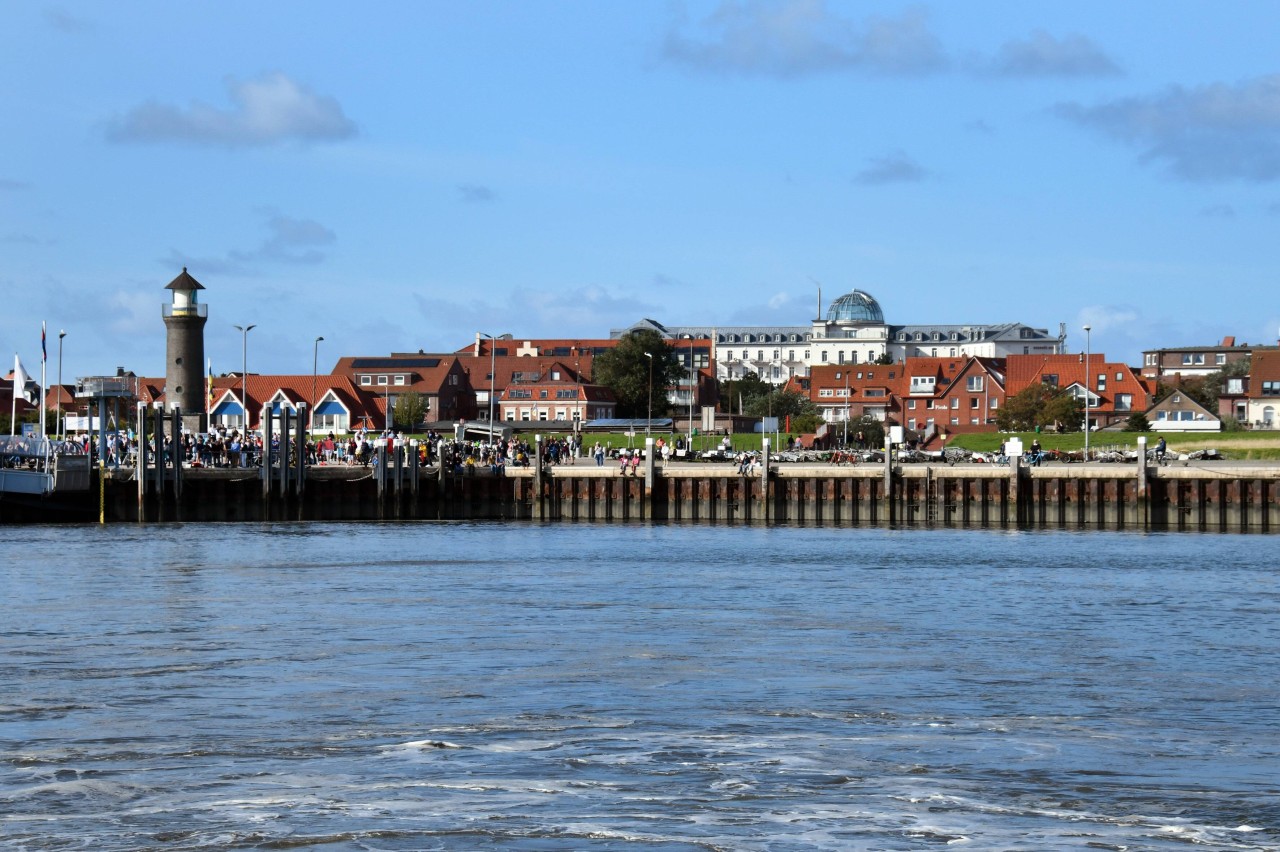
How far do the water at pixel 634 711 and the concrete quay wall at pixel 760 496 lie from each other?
69.1 feet

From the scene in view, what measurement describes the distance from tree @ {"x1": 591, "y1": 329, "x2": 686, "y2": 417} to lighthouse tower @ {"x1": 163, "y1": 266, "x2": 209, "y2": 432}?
64744 mm

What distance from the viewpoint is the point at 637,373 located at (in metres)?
166

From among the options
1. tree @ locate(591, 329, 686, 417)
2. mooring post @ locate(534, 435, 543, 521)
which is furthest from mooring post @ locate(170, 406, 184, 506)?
tree @ locate(591, 329, 686, 417)

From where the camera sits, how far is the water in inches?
599

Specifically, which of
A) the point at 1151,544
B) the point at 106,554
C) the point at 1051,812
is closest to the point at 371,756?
the point at 1051,812

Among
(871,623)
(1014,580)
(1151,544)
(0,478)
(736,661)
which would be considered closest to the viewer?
(736,661)

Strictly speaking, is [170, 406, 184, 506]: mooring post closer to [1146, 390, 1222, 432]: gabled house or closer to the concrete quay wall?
the concrete quay wall

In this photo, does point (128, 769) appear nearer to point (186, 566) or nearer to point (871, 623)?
point (871, 623)

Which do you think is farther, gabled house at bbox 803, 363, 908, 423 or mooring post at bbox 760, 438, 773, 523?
gabled house at bbox 803, 363, 908, 423

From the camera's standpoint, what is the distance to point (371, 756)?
17.9 metres

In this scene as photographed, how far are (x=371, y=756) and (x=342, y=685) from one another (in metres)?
4.91

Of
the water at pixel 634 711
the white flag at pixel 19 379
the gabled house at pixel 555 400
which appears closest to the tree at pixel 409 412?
the gabled house at pixel 555 400

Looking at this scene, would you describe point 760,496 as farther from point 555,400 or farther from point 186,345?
point 555,400

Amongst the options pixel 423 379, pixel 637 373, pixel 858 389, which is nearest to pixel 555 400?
pixel 637 373
